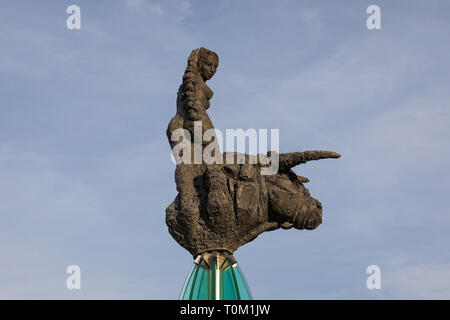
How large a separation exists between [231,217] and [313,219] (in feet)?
3.97

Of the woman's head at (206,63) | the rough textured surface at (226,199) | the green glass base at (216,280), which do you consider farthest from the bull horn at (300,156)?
the woman's head at (206,63)

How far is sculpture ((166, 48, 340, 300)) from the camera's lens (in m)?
11.1

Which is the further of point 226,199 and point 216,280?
point 216,280

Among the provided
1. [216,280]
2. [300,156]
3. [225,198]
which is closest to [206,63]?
[300,156]

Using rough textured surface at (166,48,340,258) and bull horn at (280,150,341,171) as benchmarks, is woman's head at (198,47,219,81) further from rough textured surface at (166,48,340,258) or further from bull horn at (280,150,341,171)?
bull horn at (280,150,341,171)

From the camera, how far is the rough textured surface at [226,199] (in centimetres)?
1112

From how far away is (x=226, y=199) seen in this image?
36.2 feet

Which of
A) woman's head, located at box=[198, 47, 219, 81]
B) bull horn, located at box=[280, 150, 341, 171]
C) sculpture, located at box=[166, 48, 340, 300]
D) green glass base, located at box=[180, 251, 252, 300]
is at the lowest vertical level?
green glass base, located at box=[180, 251, 252, 300]

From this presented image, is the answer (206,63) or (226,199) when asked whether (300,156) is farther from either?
(206,63)

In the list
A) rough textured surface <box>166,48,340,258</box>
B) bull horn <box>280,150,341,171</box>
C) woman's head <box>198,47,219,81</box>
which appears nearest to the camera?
rough textured surface <box>166,48,340,258</box>

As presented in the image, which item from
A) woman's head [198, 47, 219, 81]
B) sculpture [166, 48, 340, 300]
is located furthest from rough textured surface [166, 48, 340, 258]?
woman's head [198, 47, 219, 81]

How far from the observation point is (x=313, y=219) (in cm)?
1157

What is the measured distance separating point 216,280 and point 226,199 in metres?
1.09
